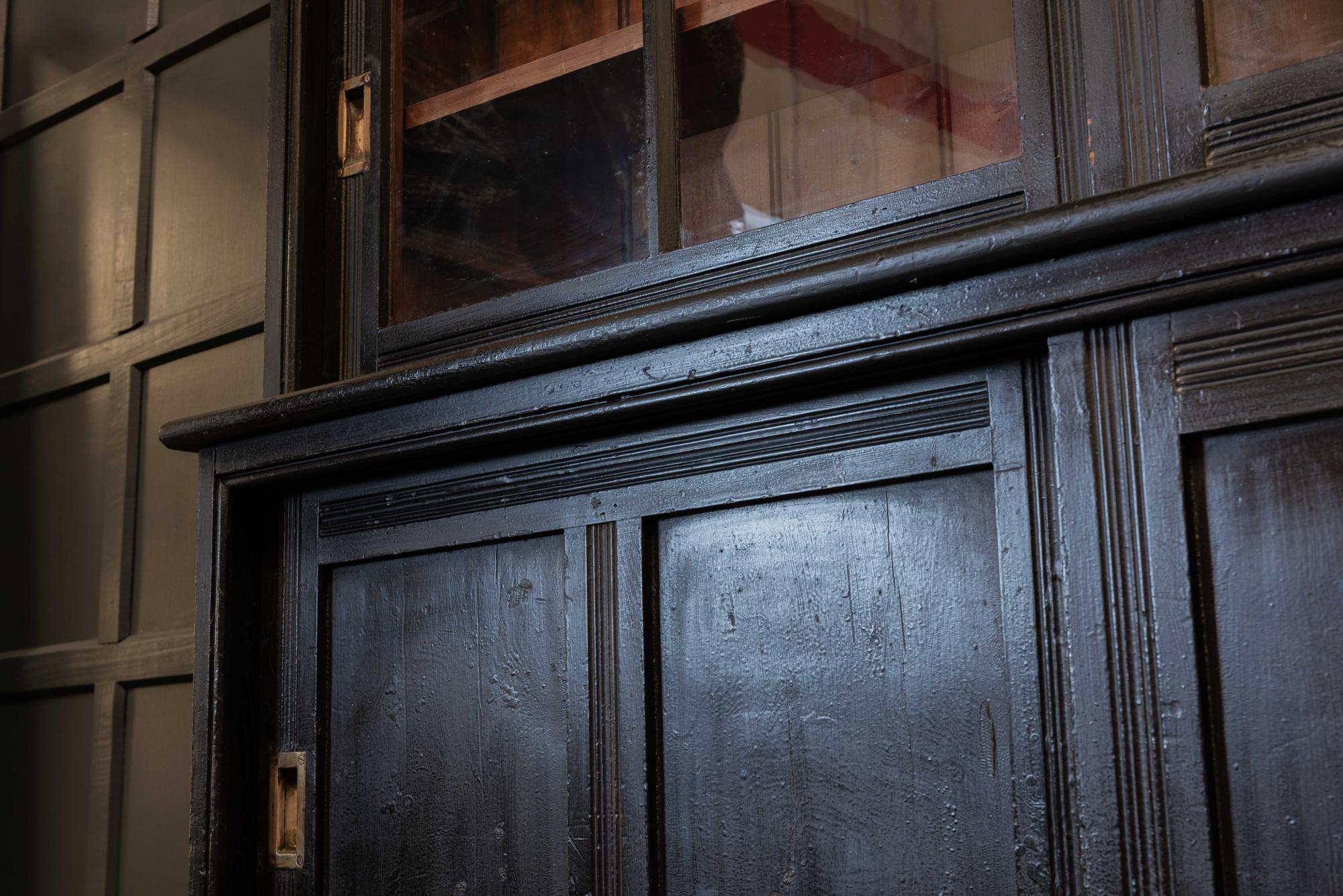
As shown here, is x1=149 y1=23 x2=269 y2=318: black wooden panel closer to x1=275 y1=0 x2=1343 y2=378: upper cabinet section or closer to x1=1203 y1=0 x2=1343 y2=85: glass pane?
x1=275 y1=0 x2=1343 y2=378: upper cabinet section

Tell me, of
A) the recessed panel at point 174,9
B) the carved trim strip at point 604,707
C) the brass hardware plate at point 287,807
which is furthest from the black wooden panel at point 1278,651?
the recessed panel at point 174,9

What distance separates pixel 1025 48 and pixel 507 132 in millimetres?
487

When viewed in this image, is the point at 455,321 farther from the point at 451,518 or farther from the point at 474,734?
the point at 474,734

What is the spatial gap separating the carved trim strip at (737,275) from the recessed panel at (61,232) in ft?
2.44

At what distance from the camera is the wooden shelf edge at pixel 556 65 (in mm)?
1059

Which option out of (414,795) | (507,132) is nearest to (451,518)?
(414,795)

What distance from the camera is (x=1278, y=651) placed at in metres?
0.72

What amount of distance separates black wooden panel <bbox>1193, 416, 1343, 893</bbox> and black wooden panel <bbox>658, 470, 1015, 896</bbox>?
0.14 metres

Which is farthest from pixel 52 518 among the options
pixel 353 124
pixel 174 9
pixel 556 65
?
pixel 556 65

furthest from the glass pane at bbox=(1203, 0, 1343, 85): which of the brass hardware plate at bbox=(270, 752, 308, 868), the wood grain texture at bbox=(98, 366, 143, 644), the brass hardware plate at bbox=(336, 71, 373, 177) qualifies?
the wood grain texture at bbox=(98, 366, 143, 644)

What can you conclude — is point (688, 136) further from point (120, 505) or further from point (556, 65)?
point (120, 505)

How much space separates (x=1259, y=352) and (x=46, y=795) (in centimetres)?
155

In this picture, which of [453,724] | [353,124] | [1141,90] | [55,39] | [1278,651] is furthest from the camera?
[55,39]

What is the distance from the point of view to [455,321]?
3.81ft
